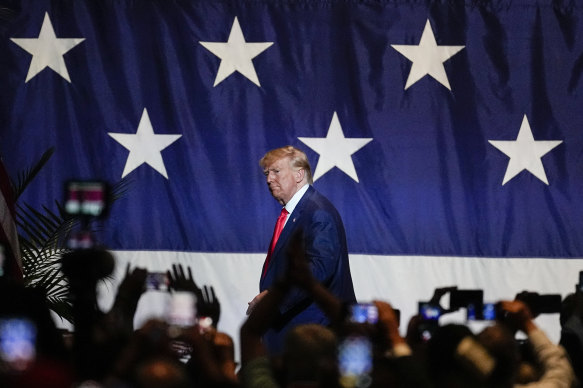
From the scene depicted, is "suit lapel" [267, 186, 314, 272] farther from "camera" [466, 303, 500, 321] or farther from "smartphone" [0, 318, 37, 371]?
"smartphone" [0, 318, 37, 371]

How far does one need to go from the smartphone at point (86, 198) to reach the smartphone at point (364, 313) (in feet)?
2.88

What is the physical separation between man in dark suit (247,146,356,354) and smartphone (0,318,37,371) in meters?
2.09

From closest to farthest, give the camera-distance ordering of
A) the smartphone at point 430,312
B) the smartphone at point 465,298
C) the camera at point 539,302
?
the camera at point 539,302, the smartphone at point 430,312, the smartphone at point 465,298

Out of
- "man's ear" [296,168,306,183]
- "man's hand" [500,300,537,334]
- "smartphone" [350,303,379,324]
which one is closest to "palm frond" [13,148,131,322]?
"man's ear" [296,168,306,183]

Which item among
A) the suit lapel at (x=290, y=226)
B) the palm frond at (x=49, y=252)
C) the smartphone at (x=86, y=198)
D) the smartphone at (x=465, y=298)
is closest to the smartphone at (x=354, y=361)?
the smartphone at (x=86, y=198)

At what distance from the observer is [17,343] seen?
6.42 feet

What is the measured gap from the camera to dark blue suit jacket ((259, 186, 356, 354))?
14.2 ft

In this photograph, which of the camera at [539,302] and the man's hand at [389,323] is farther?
the camera at [539,302]

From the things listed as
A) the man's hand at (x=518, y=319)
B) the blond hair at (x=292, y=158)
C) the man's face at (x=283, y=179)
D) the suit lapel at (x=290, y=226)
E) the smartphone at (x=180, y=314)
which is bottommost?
the man's hand at (x=518, y=319)

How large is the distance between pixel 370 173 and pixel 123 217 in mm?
1629

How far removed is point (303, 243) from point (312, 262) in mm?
158

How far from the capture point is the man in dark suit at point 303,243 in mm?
4340

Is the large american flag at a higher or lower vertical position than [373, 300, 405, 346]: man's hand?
higher

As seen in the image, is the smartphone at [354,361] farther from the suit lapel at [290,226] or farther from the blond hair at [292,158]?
the blond hair at [292,158]
